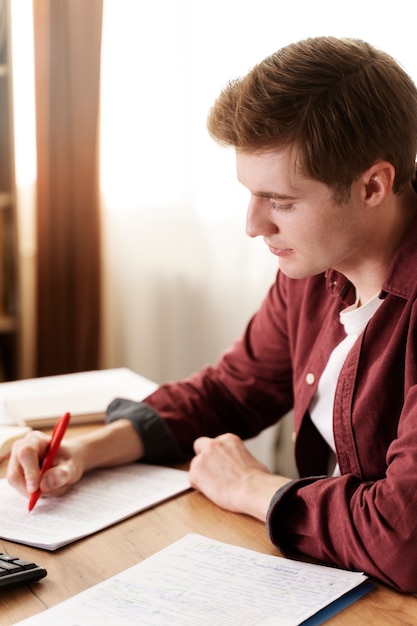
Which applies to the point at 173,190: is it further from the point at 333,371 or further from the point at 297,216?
the point at 297,216

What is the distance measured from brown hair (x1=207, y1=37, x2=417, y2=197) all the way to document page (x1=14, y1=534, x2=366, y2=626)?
0.50 meters

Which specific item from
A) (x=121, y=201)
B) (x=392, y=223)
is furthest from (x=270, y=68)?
(x=121, y=201)

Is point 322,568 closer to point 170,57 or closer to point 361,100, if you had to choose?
point 361,100

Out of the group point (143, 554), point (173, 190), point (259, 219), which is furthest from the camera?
point (173, 190)

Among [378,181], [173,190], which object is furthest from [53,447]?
[173,190]

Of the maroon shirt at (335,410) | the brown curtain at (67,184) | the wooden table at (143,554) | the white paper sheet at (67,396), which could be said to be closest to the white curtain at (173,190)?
the brown curtain at (67,184)

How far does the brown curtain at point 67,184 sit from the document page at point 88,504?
172 centimetres

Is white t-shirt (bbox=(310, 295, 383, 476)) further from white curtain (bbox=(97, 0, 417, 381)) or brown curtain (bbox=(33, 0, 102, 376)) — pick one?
brown curtain (bbox=(33, 0, 102, 376))

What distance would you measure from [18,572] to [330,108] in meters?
0.69

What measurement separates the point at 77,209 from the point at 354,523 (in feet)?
7.08

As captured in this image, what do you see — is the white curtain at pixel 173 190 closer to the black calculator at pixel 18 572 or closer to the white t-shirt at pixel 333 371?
the white t-shirt at pixel 333 371

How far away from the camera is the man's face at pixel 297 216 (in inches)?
Answer: 48.0

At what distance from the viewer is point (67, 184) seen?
3.08 metres

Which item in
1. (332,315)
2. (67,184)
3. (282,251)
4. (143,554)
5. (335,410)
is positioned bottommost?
(143,554)
